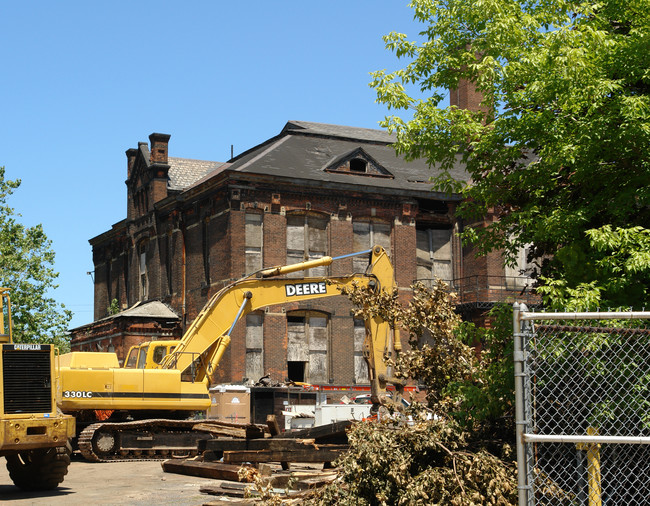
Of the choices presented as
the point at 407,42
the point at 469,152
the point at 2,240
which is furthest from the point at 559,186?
the point at 2,240

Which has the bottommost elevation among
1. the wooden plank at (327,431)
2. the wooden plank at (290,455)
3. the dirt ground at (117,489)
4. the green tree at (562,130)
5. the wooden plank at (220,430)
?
the dirt ground at (117,489)

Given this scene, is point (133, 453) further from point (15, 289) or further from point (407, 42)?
point (15, 289)

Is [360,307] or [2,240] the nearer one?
[360,307]

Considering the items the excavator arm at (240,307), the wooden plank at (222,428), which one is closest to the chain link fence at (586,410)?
the wooden plank at (222,428)

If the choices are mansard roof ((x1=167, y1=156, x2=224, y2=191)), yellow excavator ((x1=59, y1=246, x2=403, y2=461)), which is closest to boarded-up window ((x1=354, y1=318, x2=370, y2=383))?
mansard roof ((x1=167, y1=156, x2=224, y2=191))

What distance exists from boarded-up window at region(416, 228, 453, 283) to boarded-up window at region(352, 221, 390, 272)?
82.5 inches

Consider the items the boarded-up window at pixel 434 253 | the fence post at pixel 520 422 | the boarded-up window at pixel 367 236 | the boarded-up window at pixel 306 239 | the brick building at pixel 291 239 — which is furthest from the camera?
the boarded-up window at pixel 434 253

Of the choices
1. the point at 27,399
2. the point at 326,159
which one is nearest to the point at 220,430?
the point at 27,399

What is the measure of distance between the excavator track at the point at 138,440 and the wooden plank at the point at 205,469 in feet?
10.6

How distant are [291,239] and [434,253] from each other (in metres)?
7.34

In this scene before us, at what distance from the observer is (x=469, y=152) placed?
42.0 ft

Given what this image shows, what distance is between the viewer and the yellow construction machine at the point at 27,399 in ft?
43.8

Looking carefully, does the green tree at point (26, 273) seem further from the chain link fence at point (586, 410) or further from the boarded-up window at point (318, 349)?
the chain link fence at point (586, 410)

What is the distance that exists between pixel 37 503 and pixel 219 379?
21633mm
